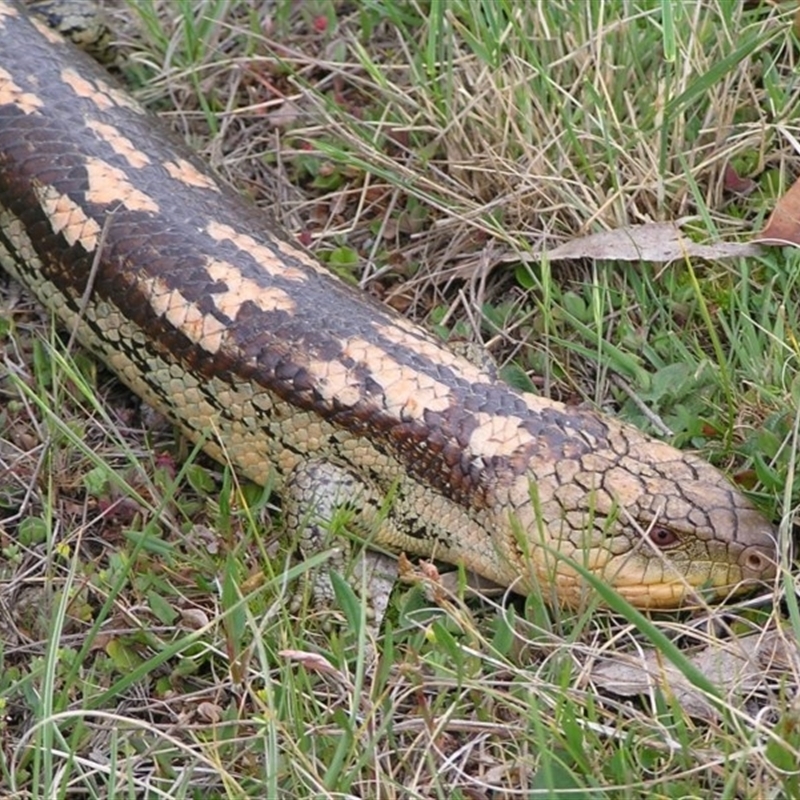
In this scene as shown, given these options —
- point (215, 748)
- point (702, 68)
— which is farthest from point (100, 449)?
point (702, 68)

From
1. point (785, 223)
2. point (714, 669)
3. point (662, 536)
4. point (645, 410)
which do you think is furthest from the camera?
point (785, 223)

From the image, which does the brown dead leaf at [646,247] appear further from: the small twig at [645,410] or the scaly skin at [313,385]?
the scaly skin at [313,385]

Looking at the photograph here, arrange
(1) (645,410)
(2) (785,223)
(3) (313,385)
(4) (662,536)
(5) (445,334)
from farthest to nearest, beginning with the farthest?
(5) (445,334)
(2) (785,223)
(1) (645,410)
(3) (313,385)
(4) (662,536)

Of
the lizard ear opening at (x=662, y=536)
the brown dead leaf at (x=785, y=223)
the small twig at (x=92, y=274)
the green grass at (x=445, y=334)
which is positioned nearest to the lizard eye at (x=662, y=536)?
the lizard ear opening at (x=662, y=536)

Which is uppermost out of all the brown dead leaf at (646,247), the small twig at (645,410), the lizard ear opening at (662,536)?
the brown dead leaf at (646,247)

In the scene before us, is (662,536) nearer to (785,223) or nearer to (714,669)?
(714,669)

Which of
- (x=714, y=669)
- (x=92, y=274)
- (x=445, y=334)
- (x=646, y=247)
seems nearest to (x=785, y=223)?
(x=646, y=247)

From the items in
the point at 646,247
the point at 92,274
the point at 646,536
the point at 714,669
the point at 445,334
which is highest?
the point at 92,274

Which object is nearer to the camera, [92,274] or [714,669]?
[714,669]
